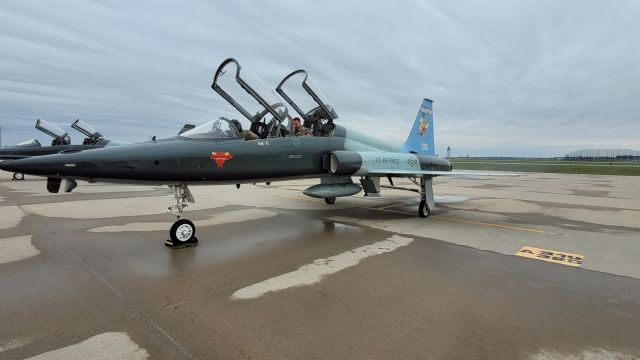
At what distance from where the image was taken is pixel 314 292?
12.6 ft

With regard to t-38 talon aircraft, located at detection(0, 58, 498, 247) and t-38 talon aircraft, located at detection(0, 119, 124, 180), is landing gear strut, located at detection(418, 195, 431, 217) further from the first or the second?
t-38 talon aircraft, located at detection(0, 119, 124, 180)

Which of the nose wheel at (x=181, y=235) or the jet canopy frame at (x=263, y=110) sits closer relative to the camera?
the nose wheel at (x=181, y=235)

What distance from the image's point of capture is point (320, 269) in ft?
15.3

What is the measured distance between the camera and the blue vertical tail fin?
12.5 meters

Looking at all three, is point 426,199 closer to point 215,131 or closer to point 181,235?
point 215,131

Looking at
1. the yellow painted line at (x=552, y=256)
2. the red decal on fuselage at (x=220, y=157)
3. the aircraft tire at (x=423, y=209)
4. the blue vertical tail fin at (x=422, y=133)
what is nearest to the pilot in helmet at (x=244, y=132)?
the red decal on fuselage at (x=220, y=157)

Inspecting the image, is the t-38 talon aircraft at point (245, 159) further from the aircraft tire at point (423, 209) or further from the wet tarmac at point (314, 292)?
the wet tarmac at point (314, 292)

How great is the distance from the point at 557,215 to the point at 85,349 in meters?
11.1

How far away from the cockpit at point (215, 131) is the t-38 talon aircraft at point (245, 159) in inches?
0.7

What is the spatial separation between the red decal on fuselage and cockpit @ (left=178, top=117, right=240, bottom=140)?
1.34ft

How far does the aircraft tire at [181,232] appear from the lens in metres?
5.66

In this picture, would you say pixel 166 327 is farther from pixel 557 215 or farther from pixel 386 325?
pixel 557 215

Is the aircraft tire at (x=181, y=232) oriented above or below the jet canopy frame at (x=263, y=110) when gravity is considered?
below

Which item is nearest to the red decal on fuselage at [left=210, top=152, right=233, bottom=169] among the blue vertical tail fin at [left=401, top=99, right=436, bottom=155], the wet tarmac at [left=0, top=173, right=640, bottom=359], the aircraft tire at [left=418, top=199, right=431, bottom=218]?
the wet tarmac at [left=0, top=173, right=640, bottom=359]
